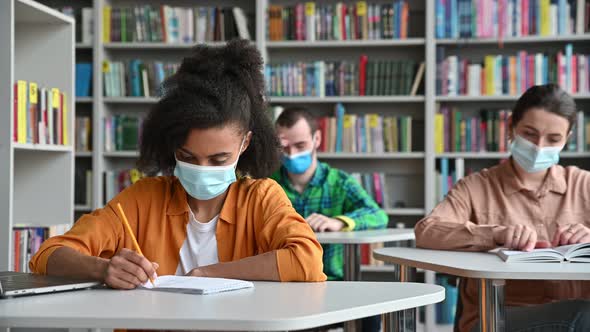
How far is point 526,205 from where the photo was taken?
2.67 metres

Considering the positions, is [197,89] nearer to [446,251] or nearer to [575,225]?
[446,251]

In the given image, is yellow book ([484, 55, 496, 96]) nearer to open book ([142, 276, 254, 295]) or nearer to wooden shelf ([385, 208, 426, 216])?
wooden shelf ([385, 208, 426, 216])

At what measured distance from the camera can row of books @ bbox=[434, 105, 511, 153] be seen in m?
5.02

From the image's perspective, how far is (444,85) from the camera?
16.6 feet

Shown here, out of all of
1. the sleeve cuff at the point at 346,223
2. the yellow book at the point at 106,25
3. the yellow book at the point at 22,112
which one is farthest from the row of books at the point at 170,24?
the sleeve cuff at the point at 346,223

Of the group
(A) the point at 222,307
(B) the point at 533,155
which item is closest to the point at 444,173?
(B) the point at 533,155

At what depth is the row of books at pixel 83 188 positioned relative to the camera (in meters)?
5.35

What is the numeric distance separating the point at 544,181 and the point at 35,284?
1.77m

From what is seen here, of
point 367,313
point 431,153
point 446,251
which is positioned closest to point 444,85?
point 431,153

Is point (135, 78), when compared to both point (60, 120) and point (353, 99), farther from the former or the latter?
point (60, 120)

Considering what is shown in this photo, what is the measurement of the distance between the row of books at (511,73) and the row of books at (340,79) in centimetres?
21

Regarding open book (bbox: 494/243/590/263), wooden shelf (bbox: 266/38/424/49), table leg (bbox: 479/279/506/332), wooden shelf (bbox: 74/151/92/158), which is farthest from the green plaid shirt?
wooden shelf (bbox: 74/151/92/158)

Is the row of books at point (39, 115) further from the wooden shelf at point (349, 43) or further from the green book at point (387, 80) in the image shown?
the green book at point (387, 80)

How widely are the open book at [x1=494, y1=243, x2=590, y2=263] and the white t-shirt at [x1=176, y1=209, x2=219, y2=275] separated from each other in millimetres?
792
